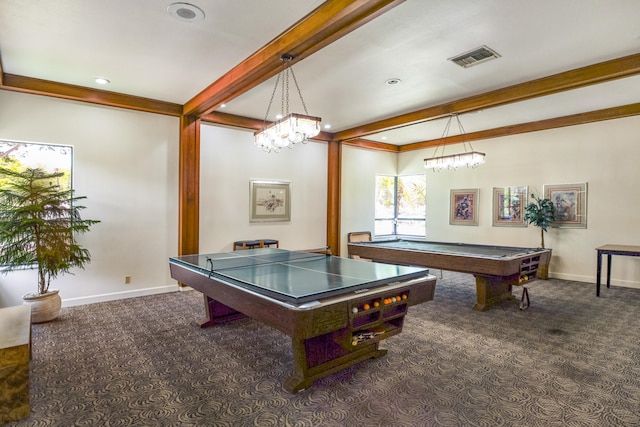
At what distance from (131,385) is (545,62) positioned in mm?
5251

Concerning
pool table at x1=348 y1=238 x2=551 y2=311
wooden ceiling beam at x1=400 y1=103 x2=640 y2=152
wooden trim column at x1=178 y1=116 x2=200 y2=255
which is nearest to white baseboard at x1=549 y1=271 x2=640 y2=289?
pool table at x1=348 y1=238 x2=551 y2=311

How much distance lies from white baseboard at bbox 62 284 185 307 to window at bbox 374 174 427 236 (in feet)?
17.2

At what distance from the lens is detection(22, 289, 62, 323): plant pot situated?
3.96m

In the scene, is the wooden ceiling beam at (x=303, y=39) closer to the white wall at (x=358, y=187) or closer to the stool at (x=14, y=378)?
the stool at (x=14, y=378)

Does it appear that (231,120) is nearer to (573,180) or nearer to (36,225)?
(36,225)

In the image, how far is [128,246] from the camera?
521cm

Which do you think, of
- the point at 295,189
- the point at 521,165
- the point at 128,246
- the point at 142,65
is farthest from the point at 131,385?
the point at 521,165

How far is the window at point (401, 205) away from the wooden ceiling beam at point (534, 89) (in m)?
2.82

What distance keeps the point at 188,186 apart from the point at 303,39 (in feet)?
11.6

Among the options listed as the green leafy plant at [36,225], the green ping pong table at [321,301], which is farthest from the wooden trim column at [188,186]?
the green ping pong table at [321,301]

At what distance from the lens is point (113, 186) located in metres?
5.08

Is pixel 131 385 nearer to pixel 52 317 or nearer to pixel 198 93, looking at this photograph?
pixel 52 317

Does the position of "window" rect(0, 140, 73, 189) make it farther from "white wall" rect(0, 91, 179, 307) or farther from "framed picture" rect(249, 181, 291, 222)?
"framed picture" rect(249, 181, 291, 222)

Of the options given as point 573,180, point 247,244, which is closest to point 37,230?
point 247,244
